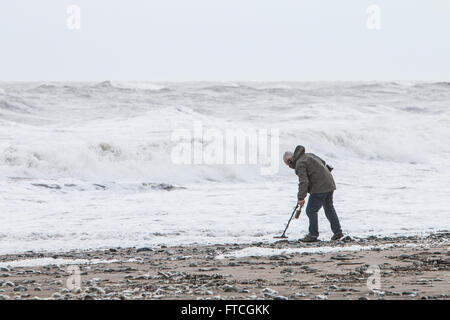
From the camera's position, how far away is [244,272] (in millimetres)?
8352

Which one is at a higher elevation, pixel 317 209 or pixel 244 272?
pixel 317 209

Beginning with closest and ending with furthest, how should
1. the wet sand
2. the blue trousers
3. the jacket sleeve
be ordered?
1. the wet sand
2. the jacket sleeve
3. the blue trousers

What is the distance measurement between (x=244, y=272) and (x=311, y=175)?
10.8ft

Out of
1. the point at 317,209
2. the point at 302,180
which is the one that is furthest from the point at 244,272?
the point at 317,209

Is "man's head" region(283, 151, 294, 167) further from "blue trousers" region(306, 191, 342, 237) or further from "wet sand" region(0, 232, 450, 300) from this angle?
"wet sand" region(0, 232, 450, 300)

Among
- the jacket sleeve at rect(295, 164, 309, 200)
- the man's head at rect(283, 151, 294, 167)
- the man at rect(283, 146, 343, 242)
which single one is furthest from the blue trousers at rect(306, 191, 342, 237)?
the man's head at rect(283, 151, 294, 167)

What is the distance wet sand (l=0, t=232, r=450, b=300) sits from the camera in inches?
264

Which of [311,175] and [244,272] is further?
[311,175]

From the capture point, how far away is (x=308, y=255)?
9781mm

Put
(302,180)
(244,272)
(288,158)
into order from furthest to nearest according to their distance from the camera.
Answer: (288,158), (302,180), (244,272)

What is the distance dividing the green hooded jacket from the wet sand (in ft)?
2.67

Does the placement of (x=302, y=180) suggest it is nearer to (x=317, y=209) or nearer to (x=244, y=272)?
(x=317, y=209)

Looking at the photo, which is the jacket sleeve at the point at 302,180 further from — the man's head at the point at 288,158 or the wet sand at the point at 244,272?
the wet sand at the point at 244,272
